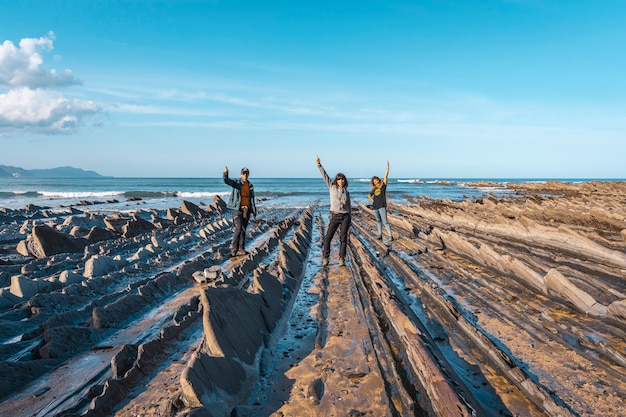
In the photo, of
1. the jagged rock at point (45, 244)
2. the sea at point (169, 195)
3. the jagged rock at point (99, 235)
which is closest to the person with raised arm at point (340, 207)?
the jagged rock at point (45, 244)

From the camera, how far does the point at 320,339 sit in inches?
146

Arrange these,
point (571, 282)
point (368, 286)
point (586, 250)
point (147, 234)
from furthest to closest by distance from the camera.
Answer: point (147, 234) → point (586, 250) → point (368, 286) → point (571, 282)

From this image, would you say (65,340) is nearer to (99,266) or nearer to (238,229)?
(99,266)

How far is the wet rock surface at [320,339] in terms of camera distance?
262 centimetres

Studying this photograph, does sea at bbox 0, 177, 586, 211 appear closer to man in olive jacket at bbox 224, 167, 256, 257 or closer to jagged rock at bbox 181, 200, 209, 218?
jagged rock at bbox 181, 200, 209, 218

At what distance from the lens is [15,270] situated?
6801 millimetres

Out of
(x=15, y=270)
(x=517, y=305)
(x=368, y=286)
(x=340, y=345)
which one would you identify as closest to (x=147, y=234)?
(x=15, y=270)

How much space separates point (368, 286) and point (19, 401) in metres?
4.26

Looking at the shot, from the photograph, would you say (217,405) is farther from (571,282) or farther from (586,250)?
(586,250)

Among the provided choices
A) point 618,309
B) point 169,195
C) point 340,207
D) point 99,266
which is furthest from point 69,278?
point 169,195

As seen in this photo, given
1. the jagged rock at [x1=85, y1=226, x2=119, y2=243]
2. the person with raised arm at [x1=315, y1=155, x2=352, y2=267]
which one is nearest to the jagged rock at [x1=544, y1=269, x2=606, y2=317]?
the person with raised arm at [x1=315, y1=155, x2=352, y2=267]

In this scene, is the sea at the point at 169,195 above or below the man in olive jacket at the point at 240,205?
below

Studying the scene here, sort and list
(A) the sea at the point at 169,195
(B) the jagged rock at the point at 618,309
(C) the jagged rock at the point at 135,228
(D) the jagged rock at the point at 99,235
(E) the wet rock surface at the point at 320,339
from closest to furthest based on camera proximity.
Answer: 1. (E) the wet rock surface at the point at 320,339
2. (B) the jagged rock at the point at 618,309
3. (D) the jagged rock at the point at 99,235
4. (C) the jagged rock at the point at 135,228
5. (A) the sea at the point at 169,195

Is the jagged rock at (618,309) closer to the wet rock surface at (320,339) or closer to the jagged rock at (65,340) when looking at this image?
the wet rock surface at (320,339)
